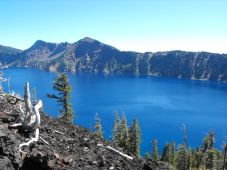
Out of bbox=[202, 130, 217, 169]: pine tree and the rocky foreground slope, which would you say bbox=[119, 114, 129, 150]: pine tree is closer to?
bbox=[202, 130, 217, 169]: pine tree

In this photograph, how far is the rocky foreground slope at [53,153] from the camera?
12828 mm

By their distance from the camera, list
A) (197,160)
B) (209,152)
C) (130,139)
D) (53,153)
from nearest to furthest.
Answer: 1. (53,153)
2. (130,139)
3. (197,160)
4. (209,152)

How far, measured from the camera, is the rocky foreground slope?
12.8 meters

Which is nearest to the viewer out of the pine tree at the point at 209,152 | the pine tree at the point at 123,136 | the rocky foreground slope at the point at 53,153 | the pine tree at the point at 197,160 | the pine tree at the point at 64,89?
the rocky foreground slope at the point at 53,153

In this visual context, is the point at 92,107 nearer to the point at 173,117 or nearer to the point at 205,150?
the point at 173,117

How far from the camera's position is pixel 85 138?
20562 millimetres

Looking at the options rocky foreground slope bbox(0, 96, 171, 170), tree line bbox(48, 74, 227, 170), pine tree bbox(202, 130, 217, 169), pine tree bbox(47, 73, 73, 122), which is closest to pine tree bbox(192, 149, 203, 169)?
tree line bbox(48, 74, 227, 170)

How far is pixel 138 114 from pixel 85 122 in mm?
37486

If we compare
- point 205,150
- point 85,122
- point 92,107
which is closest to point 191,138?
point 205,150

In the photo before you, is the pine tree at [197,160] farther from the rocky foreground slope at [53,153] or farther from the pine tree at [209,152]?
the rocky foreground slope at [53,153]

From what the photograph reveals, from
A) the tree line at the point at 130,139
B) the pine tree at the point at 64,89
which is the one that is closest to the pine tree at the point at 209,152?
the tree line at the point at 130,139

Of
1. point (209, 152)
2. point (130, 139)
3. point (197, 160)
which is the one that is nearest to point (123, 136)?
point (130, 139)

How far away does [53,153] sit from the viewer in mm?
14461

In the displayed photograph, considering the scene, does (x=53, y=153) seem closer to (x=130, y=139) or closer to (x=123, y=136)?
(x=123, y=136)
